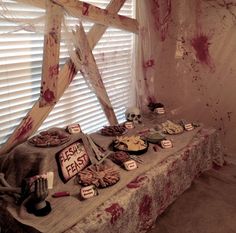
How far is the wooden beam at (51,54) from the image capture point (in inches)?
69.6

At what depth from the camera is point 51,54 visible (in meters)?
1.83

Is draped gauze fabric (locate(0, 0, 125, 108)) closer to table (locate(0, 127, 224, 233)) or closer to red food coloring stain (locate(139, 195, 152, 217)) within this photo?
table (locate(0, 127, 224, 233))

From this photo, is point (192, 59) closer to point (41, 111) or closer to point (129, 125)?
point (129, 125)

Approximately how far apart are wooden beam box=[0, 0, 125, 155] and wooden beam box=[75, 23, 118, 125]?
0.09 metres

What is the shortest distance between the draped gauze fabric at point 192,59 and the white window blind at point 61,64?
19cm

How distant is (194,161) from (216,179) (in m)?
0.38

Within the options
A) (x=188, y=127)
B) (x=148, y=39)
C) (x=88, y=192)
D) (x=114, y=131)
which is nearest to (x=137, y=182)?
(x=88, y=192)

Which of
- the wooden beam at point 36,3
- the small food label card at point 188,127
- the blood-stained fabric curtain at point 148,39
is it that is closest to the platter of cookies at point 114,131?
the small food label card at point 188,127

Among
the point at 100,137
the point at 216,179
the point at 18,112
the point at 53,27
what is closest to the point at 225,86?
the point at 216,179

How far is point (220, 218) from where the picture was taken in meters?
1.86

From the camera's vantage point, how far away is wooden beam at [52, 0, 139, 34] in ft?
6.11

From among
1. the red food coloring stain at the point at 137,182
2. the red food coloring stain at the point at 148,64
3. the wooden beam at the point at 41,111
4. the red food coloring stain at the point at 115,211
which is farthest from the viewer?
the red food coloring stain at the point at 148,64

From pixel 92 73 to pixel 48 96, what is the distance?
429mm

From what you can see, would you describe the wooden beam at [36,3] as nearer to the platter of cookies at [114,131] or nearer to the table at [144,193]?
the platter of cookies at [114,131]
